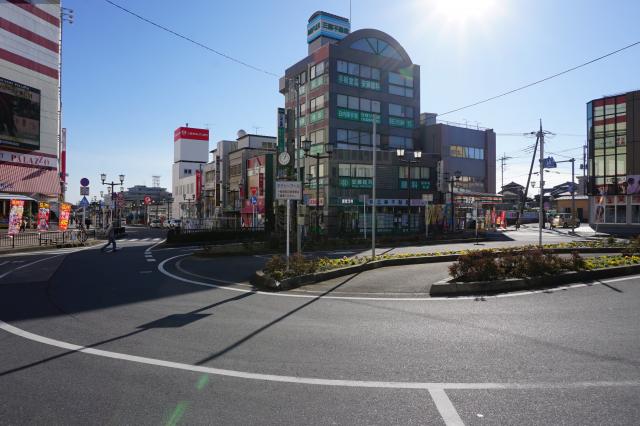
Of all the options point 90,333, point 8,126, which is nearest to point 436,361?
point 90,333

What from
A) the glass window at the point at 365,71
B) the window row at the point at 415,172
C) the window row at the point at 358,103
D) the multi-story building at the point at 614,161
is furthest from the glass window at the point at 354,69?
the multi-story building at the point at 614,161

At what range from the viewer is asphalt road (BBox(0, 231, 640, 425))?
3.89m

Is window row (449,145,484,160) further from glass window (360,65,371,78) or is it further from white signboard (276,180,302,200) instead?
white signboard (276,180,302,200)

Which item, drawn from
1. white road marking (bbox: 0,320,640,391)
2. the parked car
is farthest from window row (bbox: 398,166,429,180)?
white road marking (bbox: 0,320,640,391)

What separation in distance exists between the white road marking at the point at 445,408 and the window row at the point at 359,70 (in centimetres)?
3993

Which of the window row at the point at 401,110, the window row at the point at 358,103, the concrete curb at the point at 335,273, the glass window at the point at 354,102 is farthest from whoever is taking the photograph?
the window row at the point at 401,110

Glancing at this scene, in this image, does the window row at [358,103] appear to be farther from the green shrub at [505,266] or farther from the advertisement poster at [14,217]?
the green shrub at [505,266]

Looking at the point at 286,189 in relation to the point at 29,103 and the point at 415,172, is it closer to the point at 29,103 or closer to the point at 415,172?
the point at 415,172

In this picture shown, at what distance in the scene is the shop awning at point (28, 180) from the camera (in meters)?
38.9

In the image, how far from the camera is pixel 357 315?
7914 mm

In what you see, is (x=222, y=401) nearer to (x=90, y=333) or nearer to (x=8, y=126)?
(x=90, y=333)

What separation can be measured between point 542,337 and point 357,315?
3090mm

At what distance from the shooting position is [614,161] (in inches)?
1741

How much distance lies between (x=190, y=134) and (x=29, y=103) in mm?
74485
